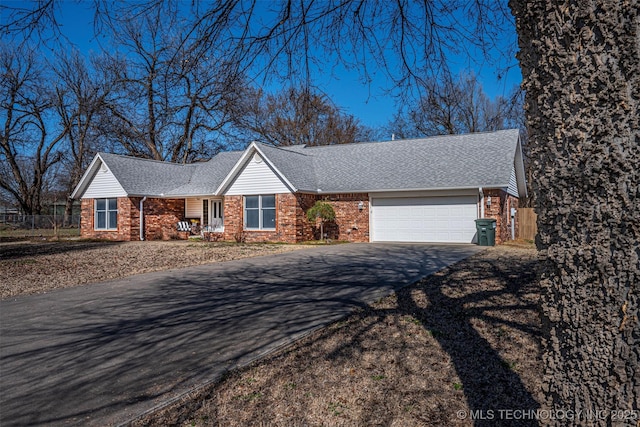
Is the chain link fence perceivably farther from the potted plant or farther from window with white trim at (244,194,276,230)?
the potted plant

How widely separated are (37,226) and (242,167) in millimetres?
19515

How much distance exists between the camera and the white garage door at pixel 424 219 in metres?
18.8

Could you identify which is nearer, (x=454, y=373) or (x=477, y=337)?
(x=454, y=373)

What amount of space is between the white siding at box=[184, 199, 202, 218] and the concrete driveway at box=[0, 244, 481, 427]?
1444 cm

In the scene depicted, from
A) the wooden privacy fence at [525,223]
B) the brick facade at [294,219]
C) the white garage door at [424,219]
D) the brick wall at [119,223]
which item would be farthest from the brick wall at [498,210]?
the brick wall at [119,223]

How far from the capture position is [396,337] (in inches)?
196

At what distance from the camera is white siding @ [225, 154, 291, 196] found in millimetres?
20797

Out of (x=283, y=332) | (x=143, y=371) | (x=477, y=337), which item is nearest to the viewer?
(x=143, y=371)

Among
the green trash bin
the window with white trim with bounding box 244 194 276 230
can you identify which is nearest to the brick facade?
the window with white trim with bounding box 244 194 276 230

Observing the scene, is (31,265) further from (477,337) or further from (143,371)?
(477,337)

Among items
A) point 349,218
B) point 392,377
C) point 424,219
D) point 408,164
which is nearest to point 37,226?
point 349,218

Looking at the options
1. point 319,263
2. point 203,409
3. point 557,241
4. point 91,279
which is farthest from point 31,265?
point 557,241

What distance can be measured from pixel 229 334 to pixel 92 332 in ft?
6.18

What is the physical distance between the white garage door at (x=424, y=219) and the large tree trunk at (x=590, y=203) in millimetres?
17936
